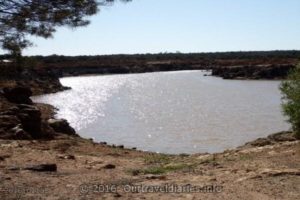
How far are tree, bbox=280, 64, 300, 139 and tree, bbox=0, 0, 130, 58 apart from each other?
750 centimetres

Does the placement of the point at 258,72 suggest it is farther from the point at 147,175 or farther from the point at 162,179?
the point at 162,179

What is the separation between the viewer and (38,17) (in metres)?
9.58

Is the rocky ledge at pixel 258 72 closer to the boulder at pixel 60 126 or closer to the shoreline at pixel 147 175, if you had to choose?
the boulder at pixel 60 126

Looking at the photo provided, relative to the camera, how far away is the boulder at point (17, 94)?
27.0 meters

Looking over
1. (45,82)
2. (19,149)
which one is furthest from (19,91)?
(45,82)

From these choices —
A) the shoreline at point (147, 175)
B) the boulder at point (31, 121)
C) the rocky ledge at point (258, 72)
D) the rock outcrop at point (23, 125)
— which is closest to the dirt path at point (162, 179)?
the shoreline at point (147, 175)

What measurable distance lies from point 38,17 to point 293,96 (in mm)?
8412

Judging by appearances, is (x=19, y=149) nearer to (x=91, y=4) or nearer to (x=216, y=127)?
(x=91, y=4)

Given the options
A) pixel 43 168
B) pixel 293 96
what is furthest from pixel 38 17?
pixel 293 96

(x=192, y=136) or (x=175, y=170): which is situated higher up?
(x=175, y=170)

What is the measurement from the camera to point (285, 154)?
1131 cm

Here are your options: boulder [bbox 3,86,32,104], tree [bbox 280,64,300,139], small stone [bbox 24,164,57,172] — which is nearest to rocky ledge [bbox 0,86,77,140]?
boulder [bbox 3,86,32,104]

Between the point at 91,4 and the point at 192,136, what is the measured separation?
1774cm

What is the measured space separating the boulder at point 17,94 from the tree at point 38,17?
17.3 meters
